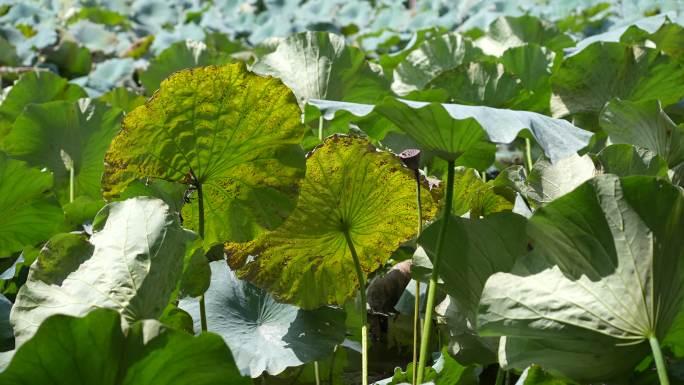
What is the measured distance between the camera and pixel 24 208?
1.04m

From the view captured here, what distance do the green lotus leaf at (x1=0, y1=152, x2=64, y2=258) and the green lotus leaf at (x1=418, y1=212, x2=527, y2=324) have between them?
0.47 m

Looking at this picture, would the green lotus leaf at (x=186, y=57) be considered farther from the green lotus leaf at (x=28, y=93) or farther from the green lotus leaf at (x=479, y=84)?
the green lotus leaf at (x=479, y=84)

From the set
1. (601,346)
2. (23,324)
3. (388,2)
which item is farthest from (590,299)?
(388,2)

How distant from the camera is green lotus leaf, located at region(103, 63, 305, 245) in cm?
83

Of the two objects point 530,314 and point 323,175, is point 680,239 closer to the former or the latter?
point 530,314

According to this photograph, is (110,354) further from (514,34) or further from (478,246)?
(514,34)

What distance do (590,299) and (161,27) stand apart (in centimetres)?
438

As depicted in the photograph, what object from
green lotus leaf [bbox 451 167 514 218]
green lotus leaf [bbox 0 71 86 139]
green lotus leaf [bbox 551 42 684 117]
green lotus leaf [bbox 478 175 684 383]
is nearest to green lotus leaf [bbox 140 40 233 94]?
green lotus leaf [bbox 0 71 86 139]

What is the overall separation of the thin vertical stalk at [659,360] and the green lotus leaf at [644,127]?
0.38 m

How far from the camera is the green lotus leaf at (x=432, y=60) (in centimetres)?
153

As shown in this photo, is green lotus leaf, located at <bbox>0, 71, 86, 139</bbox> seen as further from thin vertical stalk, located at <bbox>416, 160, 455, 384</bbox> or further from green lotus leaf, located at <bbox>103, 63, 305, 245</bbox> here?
thin vertical stalk, located at <bbox>416, 160, 455, 384</bbox>

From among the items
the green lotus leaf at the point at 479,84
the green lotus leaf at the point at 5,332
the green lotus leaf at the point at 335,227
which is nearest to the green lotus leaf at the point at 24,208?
the green lotus leaf at the point at 5,332

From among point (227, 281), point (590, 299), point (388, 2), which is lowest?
point (388, 2)

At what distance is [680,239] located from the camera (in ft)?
2.19
